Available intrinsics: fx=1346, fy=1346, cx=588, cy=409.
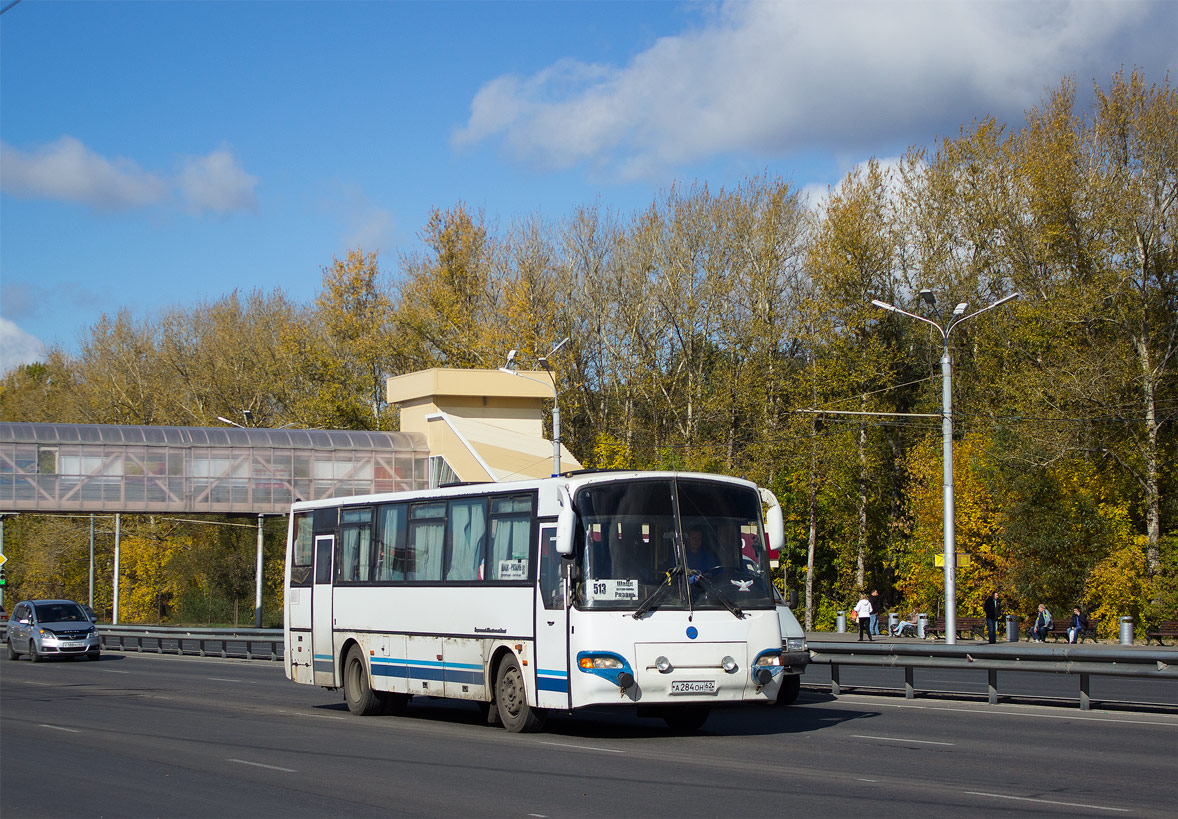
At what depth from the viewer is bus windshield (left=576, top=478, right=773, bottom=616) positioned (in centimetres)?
1468

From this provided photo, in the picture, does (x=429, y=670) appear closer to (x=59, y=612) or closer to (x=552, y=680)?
(x=552, y=680)

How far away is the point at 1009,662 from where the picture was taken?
1911cm

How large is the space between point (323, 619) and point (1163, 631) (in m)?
27.8

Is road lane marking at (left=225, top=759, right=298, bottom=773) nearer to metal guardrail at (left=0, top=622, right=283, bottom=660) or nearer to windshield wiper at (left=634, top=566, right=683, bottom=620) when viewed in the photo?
windshield wiper at (left=634, top=566, right=683, bottom=620)

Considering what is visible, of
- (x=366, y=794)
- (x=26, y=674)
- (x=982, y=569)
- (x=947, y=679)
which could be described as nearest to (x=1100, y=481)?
(x=982, y=569)

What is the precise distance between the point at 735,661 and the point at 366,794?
4.94 meters

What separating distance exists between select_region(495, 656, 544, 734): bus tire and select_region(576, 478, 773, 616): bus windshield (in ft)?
5.73

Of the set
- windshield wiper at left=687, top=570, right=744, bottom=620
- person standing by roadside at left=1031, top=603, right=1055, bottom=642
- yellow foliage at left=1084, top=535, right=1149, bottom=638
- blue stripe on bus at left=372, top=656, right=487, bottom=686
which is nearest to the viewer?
windshield wiper at left=687, top=570, right=744, bottom=620

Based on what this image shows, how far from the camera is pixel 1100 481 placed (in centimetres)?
4628

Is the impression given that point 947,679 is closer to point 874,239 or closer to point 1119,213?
point 1119,213

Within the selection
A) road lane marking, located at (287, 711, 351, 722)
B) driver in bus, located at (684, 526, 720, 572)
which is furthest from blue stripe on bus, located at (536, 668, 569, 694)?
road lane marking, located at (287, 711, 351, 722)

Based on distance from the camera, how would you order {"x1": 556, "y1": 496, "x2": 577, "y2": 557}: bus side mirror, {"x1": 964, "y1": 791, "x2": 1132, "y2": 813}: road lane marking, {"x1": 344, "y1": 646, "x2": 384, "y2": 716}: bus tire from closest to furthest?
1. {"x1": 964, "y1": 791, "x2": 1132, "y2": 813}: road lane marking
2. {"x1": 556, "y1": 496, "x2": 577, "y2": 557}: bus side mirror
3. {"x1": 344, "y1": 646, "x2": 384, "y2": 716}: bus tire

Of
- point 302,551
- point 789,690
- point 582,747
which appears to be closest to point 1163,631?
point 789,690

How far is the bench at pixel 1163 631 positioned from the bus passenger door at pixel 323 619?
26.9 metres
